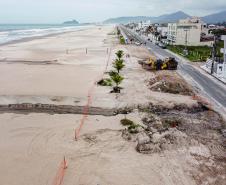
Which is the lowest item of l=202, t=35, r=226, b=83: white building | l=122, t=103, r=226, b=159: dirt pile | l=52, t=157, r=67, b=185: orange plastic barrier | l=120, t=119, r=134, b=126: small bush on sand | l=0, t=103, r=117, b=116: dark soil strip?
l=52, t=157, r=67, b=185: orange plastic barrier

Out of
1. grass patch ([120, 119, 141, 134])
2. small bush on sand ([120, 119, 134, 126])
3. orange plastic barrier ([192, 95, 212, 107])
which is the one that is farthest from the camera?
orange plastic barrier ([192, 95, 212, 107])

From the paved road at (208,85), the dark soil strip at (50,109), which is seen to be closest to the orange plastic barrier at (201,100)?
the paved road at (208,85)

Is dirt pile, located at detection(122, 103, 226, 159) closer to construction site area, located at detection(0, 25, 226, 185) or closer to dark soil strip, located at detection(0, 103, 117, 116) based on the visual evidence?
construction site area, located at detection(0, 25, 226, 185)

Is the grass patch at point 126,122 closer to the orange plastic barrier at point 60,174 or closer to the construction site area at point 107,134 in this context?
the construction site area at point 107,134

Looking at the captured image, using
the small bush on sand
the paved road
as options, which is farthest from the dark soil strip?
the paved road

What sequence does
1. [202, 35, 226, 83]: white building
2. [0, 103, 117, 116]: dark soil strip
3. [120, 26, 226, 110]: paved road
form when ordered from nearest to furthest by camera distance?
[0, 103, 117, 116]: dark soil strip
[120, 26, 226, 110]: paved road
[202, 35, 226, 83]: white building

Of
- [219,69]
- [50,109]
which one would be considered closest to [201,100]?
[219,69]
